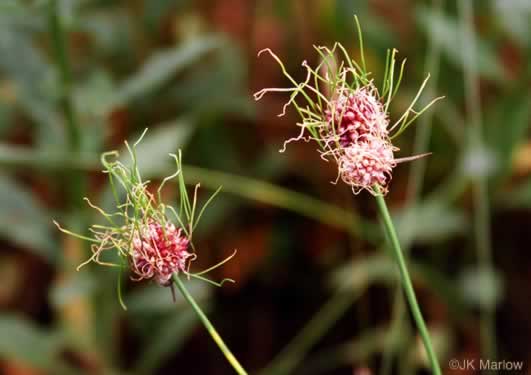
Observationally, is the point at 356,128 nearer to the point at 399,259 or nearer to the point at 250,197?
the point at 399,259

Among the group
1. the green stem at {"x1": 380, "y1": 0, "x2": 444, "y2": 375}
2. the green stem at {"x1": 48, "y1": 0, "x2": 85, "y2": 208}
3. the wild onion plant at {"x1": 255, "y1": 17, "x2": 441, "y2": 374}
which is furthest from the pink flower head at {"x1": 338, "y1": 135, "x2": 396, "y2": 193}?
the green stem at {"x1": 380, "y1": 0, "x2": 444, "y2": 375}

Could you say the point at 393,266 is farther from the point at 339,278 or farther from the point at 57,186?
the point at 57,186

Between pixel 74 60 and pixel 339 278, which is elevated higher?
pixel 74 60

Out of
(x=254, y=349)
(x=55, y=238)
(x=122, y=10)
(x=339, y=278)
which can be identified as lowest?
(x=254, y=349)

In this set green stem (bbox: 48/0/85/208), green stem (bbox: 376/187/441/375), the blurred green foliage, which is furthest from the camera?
the blurred green foliage

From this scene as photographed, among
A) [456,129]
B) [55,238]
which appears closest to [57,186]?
[55,238]

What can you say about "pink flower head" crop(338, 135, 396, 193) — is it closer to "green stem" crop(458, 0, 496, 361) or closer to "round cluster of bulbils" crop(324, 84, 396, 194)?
"round cluster of bulbils" crop(324, 84, 396, 194)

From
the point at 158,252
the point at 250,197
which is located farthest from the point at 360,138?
the point at 250,197
